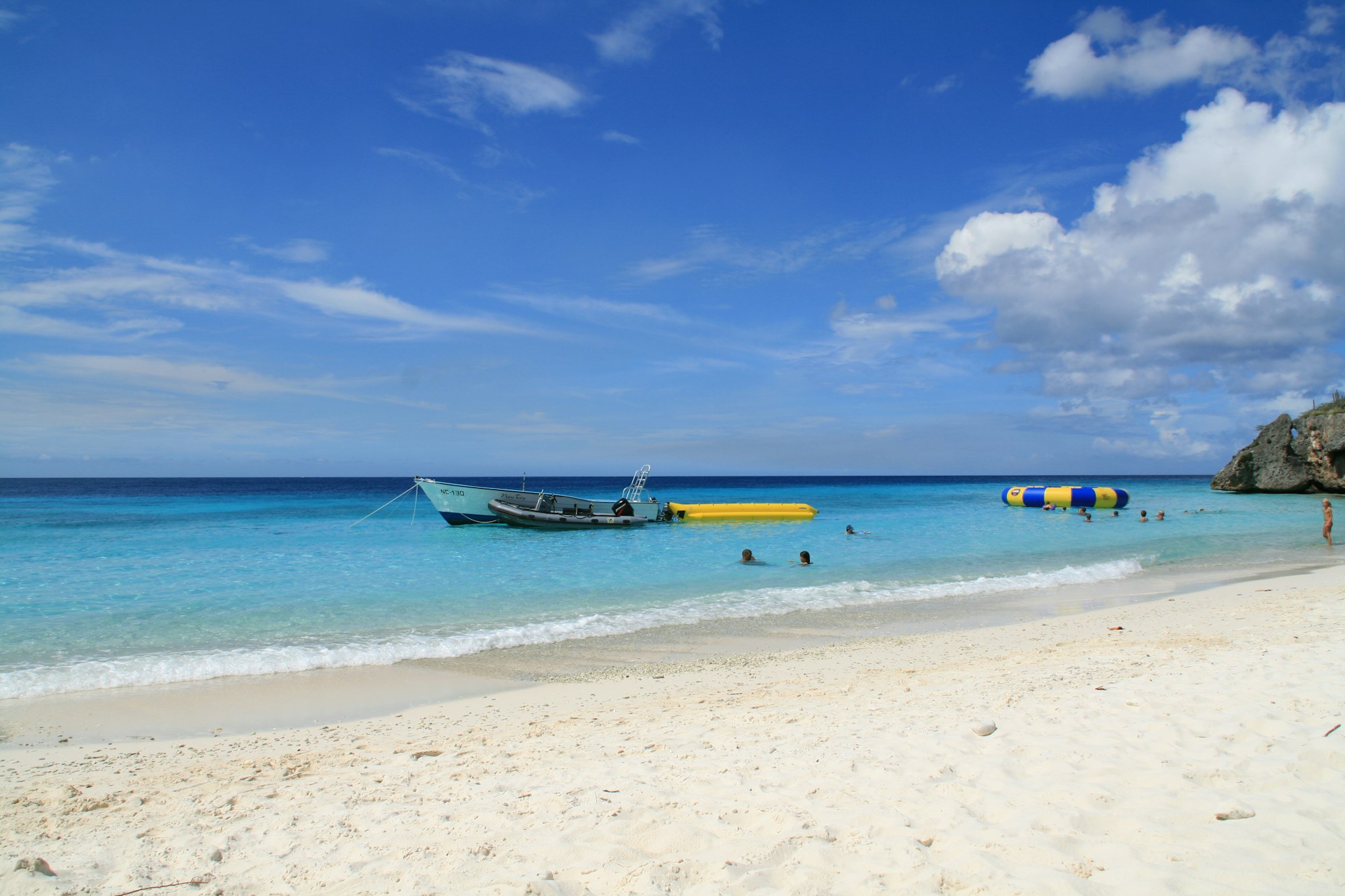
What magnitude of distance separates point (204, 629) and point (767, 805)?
9970mm

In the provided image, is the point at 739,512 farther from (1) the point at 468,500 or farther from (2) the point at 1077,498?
(2) the point at 1077,498

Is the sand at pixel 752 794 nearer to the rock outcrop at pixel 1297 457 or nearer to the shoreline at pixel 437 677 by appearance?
the shoreline at pixel 437 677

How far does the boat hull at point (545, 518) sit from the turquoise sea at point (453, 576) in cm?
67

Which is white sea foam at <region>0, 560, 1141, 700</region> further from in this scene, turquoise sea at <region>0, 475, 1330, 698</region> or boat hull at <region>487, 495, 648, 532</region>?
boat hull at <region>487, 495, 648, 532</region>

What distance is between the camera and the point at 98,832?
12.4 feet

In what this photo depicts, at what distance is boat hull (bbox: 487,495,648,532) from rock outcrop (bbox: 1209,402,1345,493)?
48.0 m

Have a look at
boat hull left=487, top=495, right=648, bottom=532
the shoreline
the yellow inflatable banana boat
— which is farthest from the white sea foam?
the yellow inflatable banana boat

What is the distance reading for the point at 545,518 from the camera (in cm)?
2750

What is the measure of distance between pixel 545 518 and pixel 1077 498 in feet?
97.5

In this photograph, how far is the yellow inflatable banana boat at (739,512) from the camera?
107 ft

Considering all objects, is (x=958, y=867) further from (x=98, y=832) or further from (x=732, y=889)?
(x=98, y=832)

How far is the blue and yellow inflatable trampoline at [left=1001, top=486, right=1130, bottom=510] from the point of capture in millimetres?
37906

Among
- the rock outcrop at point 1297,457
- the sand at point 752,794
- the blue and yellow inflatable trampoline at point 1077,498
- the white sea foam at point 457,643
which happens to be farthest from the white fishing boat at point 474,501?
the rock outcrop at point 1297,457

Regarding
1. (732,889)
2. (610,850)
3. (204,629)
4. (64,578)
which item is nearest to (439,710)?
(610,850)
